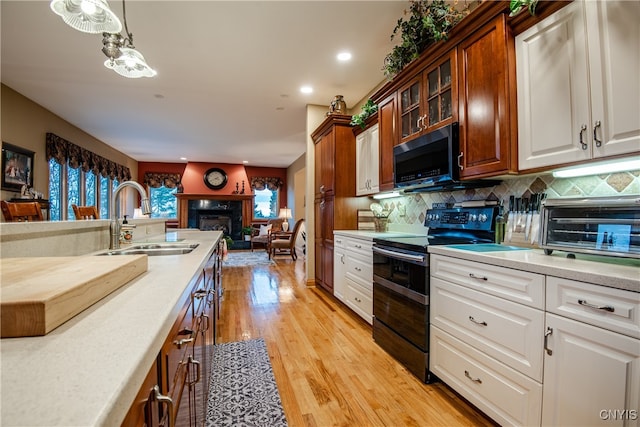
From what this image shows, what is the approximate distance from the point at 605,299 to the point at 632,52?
3.31ft

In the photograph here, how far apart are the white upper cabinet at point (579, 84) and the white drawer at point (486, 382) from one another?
1067 mm

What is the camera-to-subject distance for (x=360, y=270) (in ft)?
9.46

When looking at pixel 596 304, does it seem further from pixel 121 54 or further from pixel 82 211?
pixel 82 211

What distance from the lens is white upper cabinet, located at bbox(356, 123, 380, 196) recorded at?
3279 mm


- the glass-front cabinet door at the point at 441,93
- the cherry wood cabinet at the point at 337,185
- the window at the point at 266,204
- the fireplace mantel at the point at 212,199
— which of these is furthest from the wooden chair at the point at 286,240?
the glass-front cabinet door at the point at 441,93

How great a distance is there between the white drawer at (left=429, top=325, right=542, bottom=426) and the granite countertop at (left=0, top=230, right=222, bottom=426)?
4.93ft

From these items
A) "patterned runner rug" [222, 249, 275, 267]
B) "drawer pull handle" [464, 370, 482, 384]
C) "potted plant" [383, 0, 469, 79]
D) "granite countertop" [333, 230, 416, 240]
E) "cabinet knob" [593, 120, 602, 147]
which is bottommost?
"patterned runner rug" [222, 249, 275, 267]

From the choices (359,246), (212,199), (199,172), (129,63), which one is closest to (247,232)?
(212,199)

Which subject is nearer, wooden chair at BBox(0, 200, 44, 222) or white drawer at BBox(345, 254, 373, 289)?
white drawer at BBox(345, 254, 373, 289)

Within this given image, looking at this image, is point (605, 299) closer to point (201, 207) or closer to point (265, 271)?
point (265, 271)

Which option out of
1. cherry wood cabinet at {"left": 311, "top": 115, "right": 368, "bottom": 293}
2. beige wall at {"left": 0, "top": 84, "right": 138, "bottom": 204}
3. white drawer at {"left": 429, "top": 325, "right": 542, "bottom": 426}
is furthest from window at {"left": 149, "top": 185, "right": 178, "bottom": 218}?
white drawer at {"left": 429, "top": 325, "right": 542, "bottom": 426}

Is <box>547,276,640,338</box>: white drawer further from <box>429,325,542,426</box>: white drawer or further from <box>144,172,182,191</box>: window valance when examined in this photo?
<box>144,172,182,191</box>: window valance

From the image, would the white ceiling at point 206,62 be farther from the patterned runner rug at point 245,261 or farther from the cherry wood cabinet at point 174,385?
the patterned runner rug at point 245,261

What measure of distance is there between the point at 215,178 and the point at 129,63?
24.1 ft
